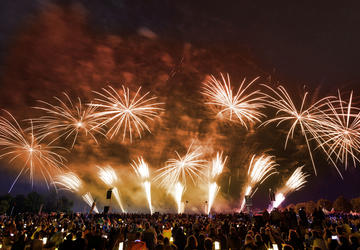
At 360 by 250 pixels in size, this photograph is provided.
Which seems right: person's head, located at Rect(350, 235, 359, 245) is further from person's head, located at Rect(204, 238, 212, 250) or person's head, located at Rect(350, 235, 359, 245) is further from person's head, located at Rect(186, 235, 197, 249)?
person's head, located at Rect(186, 235, 197, 249)

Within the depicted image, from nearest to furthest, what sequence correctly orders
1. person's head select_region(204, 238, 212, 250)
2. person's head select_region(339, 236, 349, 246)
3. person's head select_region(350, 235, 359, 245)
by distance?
1. person's head select_region(339, 236, 349, 246)
2. person's head select_region(350, 235, 359, 245)
3. person's head select_region(204, 238, 212, 250)

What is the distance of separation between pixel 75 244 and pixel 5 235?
7.23m

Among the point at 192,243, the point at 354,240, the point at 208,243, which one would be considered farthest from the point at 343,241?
the point at 192,243

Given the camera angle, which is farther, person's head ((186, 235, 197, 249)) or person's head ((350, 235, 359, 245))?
person's head ((186, 235, 197, 249))

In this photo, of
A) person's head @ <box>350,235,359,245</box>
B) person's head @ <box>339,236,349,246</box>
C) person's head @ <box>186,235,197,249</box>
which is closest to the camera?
person's head @ <box>339,236,349,246</box>

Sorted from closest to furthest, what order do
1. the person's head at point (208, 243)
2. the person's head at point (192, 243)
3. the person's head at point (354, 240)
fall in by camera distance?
1. the person's head at point (354, 240)
2. the person's head at point (208, 243)
3. the person's head at point (192, 243)

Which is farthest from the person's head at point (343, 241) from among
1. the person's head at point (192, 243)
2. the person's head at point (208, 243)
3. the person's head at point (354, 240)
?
the person's head at point (192, 243)

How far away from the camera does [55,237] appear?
12945 millimetres

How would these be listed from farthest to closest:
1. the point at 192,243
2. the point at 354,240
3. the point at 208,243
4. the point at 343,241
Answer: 1. the point at 192,243
2. the point at 208,243
3. the point at 354,240
4. the point at 343,241

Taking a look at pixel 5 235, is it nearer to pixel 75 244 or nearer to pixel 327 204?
pixel 75 244

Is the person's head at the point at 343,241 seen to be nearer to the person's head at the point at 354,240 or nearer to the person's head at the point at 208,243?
the person's head at the point at 354,240

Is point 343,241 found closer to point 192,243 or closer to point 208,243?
point 208,243

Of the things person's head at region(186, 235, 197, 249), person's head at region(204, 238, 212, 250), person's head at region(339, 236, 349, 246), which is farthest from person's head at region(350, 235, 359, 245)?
person's head at region(186, 235, 197, 249)

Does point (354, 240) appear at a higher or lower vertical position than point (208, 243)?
higher
